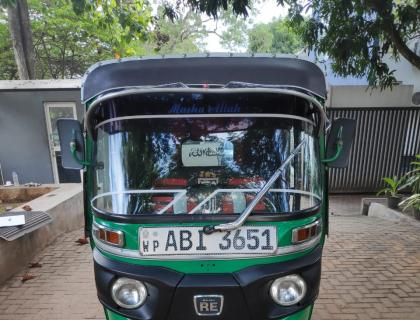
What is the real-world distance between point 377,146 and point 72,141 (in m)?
8.53

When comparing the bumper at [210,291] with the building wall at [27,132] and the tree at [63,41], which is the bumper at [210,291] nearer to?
the building wall at [27,132]

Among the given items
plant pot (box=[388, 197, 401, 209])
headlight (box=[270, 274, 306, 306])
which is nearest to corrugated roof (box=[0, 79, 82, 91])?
headlight (box=[270, 274, 306, 306])

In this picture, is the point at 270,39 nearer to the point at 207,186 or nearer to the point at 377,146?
the point at 377,146

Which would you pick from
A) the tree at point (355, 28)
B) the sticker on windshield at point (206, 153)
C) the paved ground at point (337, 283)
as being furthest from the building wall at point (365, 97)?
the sticker on windshield at point (206, 153)

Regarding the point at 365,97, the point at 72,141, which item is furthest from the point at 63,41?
the point at 72,141

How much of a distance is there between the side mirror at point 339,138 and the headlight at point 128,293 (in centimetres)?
164

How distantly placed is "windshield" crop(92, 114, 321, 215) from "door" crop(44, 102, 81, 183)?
6859mm

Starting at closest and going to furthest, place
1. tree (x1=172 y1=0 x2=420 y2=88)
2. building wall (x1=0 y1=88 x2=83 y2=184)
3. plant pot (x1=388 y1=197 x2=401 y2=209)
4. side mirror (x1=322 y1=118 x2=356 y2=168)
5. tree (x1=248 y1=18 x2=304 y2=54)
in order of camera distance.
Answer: side mirror (x1=322 y1=118 x2=356 y2=168) → tree (x1=172 y1=0 x2=420 y2=88) → plant pot (x1=388 y1=197 x2=401 y2=209) → building wall (x1=0 y1=88 x2=83 y2=184) → tree (x1=248 y1=18 x2=304 y2=54)

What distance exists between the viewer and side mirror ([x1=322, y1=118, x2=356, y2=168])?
253cm

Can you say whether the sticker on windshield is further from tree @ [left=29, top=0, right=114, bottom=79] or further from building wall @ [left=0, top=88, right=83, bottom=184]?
tree @ [left=29, top=0, right=114, bottom=79]

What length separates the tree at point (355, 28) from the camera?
4.46 meters

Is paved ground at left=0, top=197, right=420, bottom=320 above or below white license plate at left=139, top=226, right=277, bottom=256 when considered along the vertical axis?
below

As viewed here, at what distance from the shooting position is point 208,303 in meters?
2.00

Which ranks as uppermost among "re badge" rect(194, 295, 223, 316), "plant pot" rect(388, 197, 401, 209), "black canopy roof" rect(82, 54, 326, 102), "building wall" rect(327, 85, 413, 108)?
"building wall" rect(327, 85, 413, 108)
